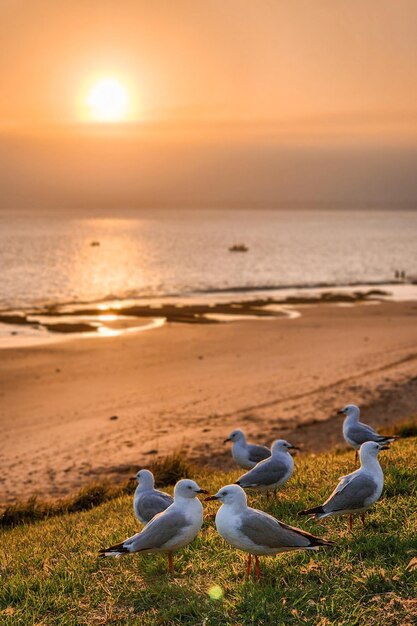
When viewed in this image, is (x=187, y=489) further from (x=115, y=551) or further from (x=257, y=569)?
(x=257, y=569)

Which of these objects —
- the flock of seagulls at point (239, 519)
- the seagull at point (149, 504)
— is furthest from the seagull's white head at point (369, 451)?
the seagull at point (149, 504)

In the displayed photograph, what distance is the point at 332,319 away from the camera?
142 feet

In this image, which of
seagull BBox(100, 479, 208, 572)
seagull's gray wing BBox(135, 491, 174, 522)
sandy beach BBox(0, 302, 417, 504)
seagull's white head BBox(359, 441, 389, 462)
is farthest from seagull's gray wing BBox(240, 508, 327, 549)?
sandy beach BBox(0, 302, 417, 504)

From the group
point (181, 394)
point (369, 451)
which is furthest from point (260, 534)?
point (181, 394)

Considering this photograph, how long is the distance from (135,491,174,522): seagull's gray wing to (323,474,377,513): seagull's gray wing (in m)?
2.13

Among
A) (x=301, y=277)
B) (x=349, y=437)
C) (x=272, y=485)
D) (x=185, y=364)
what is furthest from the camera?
(x=301, y=277)

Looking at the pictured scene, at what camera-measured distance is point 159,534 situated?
693 centimetres

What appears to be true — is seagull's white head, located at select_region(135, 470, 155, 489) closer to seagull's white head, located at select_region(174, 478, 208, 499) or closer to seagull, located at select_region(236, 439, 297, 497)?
seagull, located at select_region(236, 439, 297, 497)

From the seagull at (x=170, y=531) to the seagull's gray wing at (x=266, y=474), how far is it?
1.93 meters

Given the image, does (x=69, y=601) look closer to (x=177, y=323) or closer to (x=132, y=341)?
(x=132, y=341)

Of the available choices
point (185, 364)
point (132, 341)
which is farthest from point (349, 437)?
point (132, 341)

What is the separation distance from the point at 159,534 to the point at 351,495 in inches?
79.7

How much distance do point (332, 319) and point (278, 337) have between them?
8.28 m

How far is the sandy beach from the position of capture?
56.9ft
